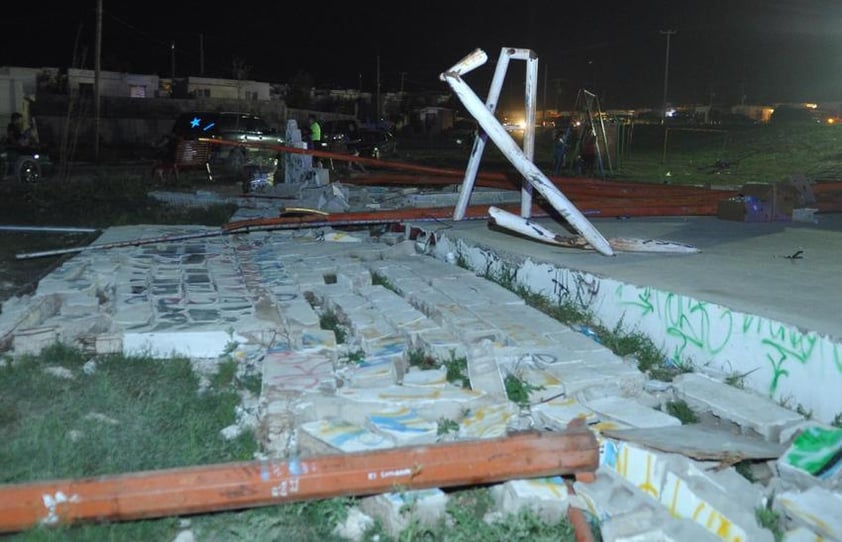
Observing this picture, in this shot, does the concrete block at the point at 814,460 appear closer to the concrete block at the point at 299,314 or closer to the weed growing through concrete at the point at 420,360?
the weed growing through concrete at the point at 420,360

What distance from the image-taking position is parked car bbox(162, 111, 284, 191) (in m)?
15.8

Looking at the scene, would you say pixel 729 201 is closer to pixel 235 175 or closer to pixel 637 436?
pixel 637 436

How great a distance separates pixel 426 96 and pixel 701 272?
62.1m

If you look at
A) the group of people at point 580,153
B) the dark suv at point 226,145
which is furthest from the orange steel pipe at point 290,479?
the group of people at point 580,153

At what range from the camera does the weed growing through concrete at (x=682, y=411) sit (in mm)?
4176

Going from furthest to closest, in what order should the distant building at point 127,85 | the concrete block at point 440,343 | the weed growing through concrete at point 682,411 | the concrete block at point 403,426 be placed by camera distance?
the distant building at point 127,85 < the concrete block at point 440,343 < the weed growing through concrete at point 682,411 < the concrete block at point 403,426

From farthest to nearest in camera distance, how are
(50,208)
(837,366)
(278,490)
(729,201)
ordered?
(50,208), (729,201), (837,366), (278,490)

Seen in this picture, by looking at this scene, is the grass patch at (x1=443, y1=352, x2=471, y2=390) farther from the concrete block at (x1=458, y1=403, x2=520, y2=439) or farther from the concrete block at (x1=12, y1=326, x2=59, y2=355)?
the concrete block at (x1=12, y1=326, x2=59, y2=355)

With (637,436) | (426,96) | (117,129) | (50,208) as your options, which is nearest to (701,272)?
(637,436)

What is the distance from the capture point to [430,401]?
4.07 metres

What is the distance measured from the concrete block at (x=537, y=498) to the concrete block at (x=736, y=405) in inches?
44.6

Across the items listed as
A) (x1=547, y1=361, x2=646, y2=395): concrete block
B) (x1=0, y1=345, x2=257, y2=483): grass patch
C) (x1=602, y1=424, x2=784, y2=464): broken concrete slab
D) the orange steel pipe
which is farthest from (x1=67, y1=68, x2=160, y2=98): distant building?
(x1=602, y1=424, x2=784, y2=464): broken concrete slab

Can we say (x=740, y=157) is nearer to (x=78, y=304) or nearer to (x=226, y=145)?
(x=226, y=145)

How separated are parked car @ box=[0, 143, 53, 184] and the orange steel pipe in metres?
14.8
